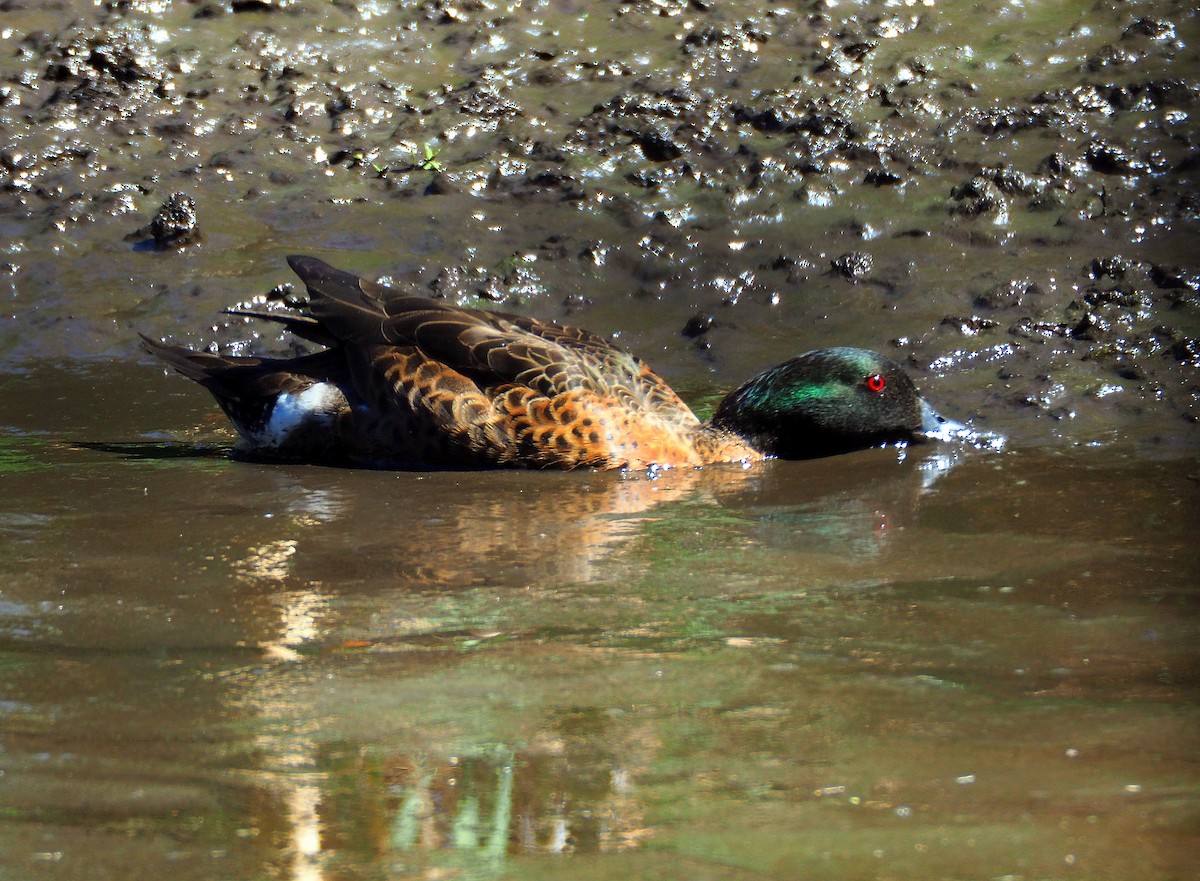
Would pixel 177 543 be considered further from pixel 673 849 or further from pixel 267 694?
pixel 673 849

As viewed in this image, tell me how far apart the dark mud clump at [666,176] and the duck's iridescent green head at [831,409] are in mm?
508

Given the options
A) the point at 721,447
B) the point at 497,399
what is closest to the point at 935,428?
the point at 721,447

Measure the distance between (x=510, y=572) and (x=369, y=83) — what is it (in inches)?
242

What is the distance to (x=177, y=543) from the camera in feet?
15.5

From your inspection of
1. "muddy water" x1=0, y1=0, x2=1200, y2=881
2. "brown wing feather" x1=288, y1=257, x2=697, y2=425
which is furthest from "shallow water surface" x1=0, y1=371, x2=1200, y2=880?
"brown wing feather" x1=288, y1=257, x2=697, y2=425

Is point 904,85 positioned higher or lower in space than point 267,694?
higher

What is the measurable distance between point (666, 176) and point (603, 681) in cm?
580

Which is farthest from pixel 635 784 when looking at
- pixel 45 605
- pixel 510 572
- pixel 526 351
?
pixel 526 351

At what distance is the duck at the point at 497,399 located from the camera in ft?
19.4


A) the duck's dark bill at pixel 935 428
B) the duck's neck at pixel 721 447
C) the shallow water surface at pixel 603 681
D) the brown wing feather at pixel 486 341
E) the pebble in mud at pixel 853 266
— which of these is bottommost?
the shallow water surface at pixel 603 681

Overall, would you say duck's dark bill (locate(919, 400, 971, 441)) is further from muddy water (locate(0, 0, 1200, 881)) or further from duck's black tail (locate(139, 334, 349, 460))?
duck's black tail (locate(139, 334, 349, 460))

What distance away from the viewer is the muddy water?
2604 millimetres

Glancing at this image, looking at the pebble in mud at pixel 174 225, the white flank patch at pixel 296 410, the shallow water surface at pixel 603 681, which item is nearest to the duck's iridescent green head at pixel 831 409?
the shallow water surface at pixel 603 681

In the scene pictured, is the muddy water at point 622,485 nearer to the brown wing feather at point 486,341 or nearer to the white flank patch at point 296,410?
the white flank patch at point 296,410
